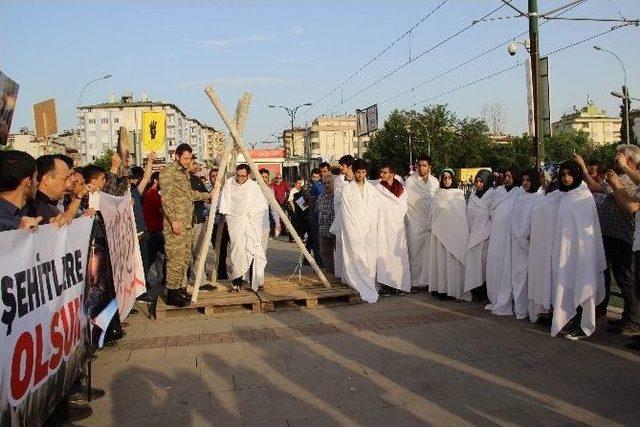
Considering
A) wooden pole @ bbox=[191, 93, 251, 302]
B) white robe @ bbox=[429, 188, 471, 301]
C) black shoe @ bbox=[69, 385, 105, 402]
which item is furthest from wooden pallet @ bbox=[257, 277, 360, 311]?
black shoe @ bbox=[69, 385, 105, 402]

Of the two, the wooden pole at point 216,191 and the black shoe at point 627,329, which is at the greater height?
the wooden pole at point 216,191

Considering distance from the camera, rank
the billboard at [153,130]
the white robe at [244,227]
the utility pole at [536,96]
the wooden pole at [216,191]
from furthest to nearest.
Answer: the billboard at [153,130] → the utility pole at [536,96] → the white robe at [244,227] → the wooden pole at [216,191]

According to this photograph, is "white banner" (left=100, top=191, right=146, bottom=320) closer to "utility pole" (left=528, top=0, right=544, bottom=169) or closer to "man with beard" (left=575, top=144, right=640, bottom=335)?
"man with beard" (left=575, top=144, right=640, bottom=335)

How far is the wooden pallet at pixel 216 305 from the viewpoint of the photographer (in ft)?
26.5

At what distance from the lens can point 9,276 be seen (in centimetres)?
308

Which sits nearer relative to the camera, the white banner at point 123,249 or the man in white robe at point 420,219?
the white banner at point 123,249

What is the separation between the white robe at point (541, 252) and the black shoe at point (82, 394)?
15.1ft

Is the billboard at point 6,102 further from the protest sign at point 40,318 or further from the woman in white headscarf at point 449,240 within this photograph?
the woman in white headscarf at point 449,240

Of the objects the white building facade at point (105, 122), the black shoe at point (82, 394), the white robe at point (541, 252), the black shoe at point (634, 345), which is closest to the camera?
the black shoe at point (82, 394)

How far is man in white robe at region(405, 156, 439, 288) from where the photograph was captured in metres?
9.47

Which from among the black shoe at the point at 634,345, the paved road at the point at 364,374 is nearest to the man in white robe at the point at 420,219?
the paved road at the point at 364,374

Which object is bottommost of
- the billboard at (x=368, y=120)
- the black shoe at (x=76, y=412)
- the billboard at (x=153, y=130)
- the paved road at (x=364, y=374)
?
the paved road at (x=364, y=374)

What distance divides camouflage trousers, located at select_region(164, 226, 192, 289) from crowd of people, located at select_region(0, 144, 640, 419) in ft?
0.04

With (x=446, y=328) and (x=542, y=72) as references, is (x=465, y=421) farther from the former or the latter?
(x=542, y=72)
